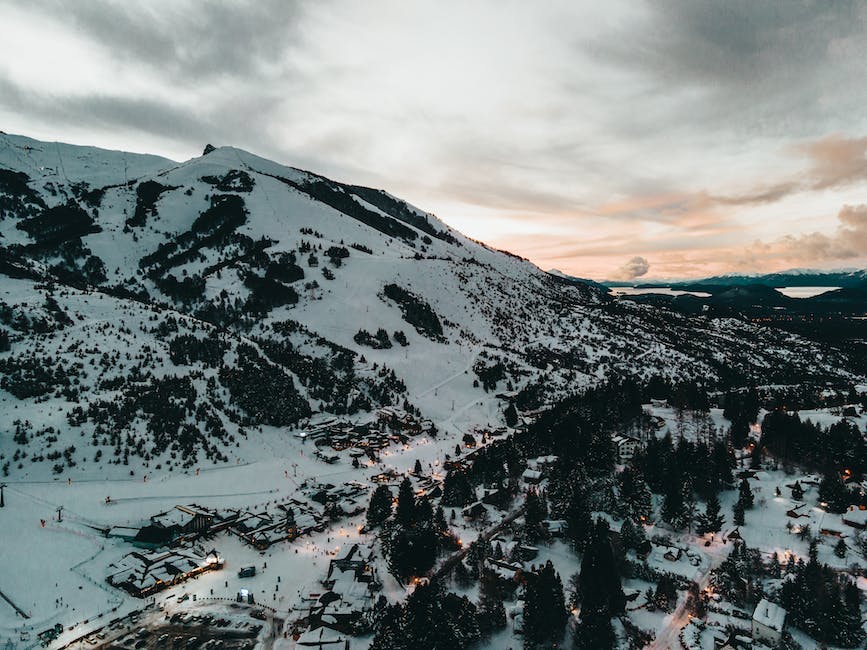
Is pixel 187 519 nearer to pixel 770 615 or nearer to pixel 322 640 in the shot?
pixel 322 640

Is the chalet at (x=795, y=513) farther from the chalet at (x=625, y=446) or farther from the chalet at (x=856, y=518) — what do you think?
the chalet at (x=625, y=446)

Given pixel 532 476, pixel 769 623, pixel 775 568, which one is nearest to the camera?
pixel 769 623

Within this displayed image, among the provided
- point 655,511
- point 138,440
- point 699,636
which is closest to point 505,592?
point 699,636

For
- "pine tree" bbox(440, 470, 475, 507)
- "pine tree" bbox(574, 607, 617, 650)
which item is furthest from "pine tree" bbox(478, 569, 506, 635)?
"pine tree" bbox(440, 470, 475, 507)

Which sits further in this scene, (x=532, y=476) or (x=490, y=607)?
(x=532, y=476)

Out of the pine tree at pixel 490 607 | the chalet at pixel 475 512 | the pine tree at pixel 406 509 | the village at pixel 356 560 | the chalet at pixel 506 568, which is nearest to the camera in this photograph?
the village at pixel 356 560

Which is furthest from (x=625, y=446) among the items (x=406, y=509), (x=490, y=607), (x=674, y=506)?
(x=490, y=607)

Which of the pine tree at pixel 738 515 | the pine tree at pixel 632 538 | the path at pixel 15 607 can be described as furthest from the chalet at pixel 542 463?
the path at pixel 15 607
